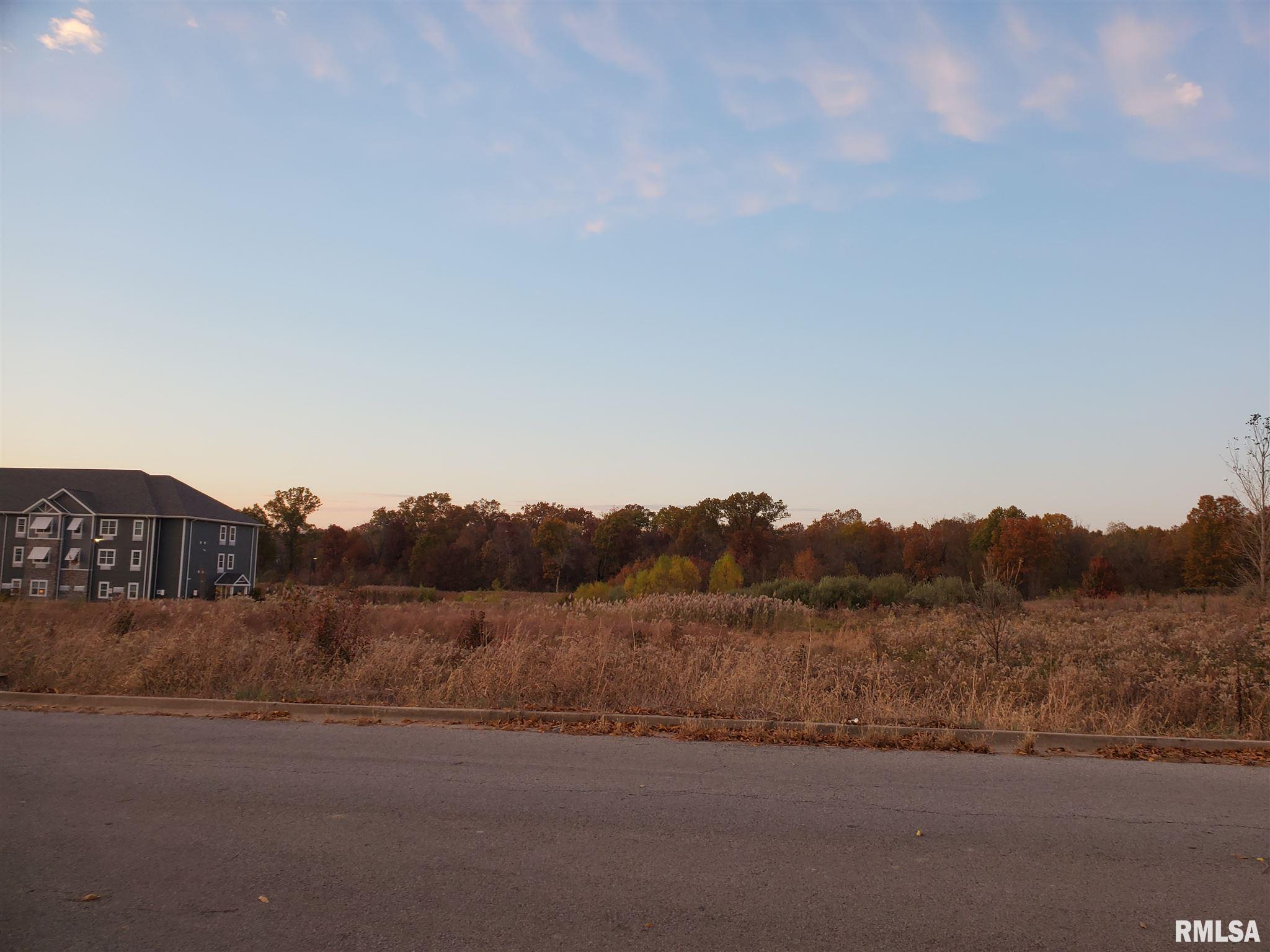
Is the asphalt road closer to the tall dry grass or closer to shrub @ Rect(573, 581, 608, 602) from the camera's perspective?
the tall dry grass

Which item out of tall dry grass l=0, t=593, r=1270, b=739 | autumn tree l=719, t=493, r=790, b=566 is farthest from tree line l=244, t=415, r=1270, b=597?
tall dry grass l=0, t=593, r=1270, b=739

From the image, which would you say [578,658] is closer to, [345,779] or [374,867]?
[345,779]

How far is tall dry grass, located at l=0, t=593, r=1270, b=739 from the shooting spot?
33.3 ft

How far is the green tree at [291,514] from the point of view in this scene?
89.2 m

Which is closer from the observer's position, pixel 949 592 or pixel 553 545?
pixel 949 592

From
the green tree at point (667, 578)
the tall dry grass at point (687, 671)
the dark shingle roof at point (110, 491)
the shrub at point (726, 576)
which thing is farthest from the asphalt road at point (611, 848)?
the dark shingle roof at point (110, 491)

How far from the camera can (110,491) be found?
5694 centimetres

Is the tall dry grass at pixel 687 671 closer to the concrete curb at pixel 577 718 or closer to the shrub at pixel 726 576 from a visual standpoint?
the concrete curb at pixel 577 718

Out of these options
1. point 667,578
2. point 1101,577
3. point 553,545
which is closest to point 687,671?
point 667,578

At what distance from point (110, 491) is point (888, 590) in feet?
166

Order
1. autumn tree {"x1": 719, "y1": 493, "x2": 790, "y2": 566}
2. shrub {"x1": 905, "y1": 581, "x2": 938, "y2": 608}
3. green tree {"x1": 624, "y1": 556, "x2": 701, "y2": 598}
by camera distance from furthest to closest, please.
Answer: autumn tree {"x1": 719, "y1": 493, "x2": 790, "y2": 566}
green tree {"x1": 624, "y1": 556, "x2": 701, "y2": 598}
shrub {"x1": 905, "y1": 581, "x2": 938, "y2": 608}

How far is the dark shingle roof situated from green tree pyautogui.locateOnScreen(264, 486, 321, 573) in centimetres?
2976

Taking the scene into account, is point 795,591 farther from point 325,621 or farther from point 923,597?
point 325,621

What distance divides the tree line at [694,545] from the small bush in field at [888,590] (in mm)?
25240
